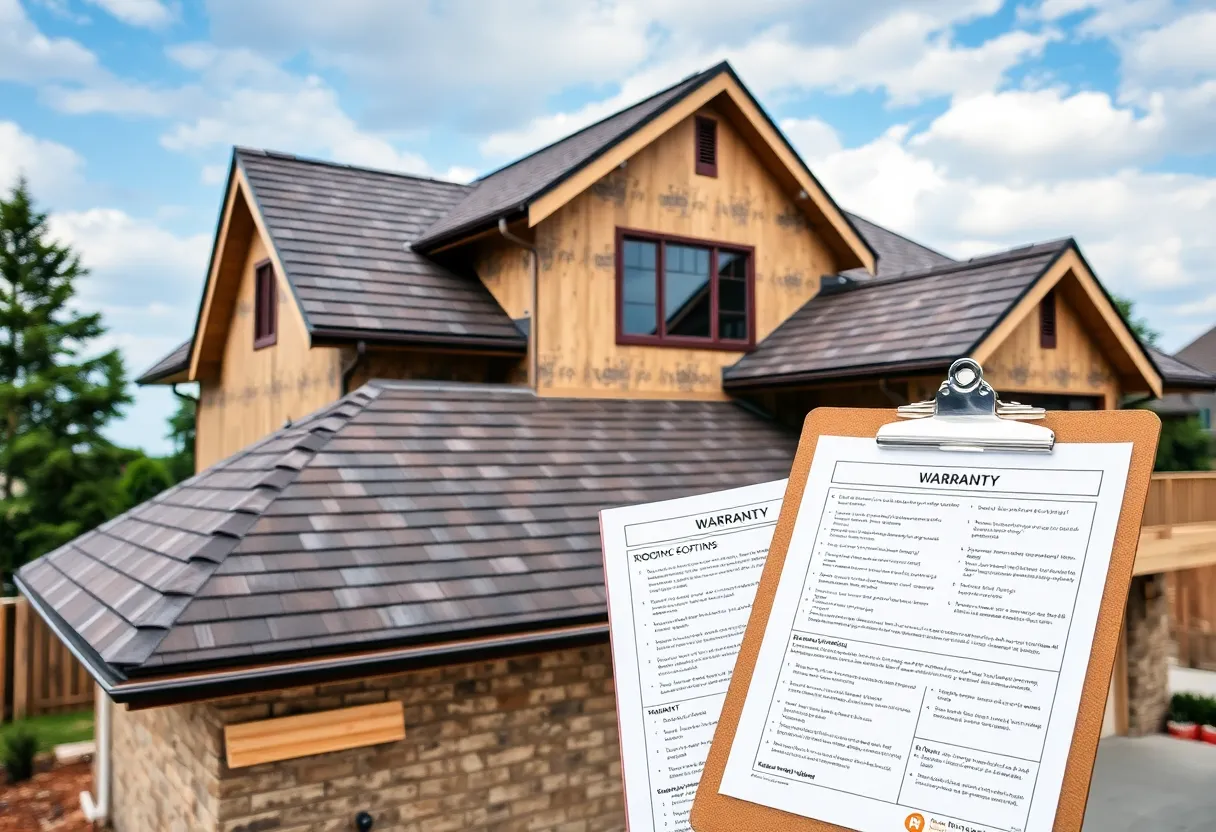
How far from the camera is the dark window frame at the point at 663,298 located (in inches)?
452

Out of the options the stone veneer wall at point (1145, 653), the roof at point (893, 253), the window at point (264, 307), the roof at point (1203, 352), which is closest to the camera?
the window at point (264, 307)

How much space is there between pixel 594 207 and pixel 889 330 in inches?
150

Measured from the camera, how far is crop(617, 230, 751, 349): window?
1162cm

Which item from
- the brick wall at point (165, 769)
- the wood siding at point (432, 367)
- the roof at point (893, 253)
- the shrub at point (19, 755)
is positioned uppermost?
the roof at point (893, 253)

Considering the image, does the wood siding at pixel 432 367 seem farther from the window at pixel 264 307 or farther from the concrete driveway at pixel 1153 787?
the concrete driveway at pixel 1153 787

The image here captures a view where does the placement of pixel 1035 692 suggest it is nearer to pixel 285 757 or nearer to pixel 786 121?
pixel 285 757

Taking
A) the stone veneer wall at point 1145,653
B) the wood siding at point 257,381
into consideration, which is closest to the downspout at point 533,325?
the wood siding at point 257,381

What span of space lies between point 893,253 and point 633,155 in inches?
259

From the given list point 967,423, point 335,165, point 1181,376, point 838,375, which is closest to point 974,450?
point 967,423

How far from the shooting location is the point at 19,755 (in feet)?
38.5

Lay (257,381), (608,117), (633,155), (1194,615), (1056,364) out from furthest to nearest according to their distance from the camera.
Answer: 1. (1194,615)
2. (608,117)
3. (257,381)
4. (633,155)
5. (1056,364)

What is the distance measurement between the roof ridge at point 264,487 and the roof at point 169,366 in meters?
7.06

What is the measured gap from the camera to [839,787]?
1916mm

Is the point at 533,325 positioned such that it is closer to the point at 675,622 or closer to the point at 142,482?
the point at 675,622
